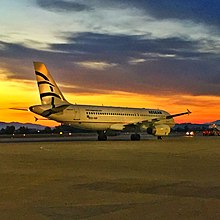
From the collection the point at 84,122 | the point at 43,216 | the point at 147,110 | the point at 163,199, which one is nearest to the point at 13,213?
the point at 43,216

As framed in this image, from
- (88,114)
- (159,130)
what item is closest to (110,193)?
(88,114)

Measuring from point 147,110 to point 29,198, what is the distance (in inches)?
1805

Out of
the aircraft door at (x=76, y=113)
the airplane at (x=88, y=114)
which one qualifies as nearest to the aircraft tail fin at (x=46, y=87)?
the airplane at (x=88, y=114)

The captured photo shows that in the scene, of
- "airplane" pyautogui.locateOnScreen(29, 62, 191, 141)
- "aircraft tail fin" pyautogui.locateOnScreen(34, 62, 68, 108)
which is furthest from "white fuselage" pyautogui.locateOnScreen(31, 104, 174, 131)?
"aircraft tail fin" pyautogui.locateOnScreen(34, 62, 68, 108)

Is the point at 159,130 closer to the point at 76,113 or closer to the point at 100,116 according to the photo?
the point at 100,116

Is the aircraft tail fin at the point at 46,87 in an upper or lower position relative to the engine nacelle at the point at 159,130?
upper

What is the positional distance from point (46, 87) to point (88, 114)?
5175 mm

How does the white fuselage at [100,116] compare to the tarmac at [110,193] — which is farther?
the white fuselage at [100,116]

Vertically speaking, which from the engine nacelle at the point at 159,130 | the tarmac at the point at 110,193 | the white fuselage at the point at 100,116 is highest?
the white fuselage at the point at 100,116

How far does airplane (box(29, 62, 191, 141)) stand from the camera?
4428cm

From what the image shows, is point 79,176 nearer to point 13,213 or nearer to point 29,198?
point 29,198

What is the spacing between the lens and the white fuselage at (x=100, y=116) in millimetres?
44531

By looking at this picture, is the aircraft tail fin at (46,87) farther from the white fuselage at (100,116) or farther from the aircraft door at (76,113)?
the aircraft door at (76,113)

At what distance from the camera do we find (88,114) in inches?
1821
